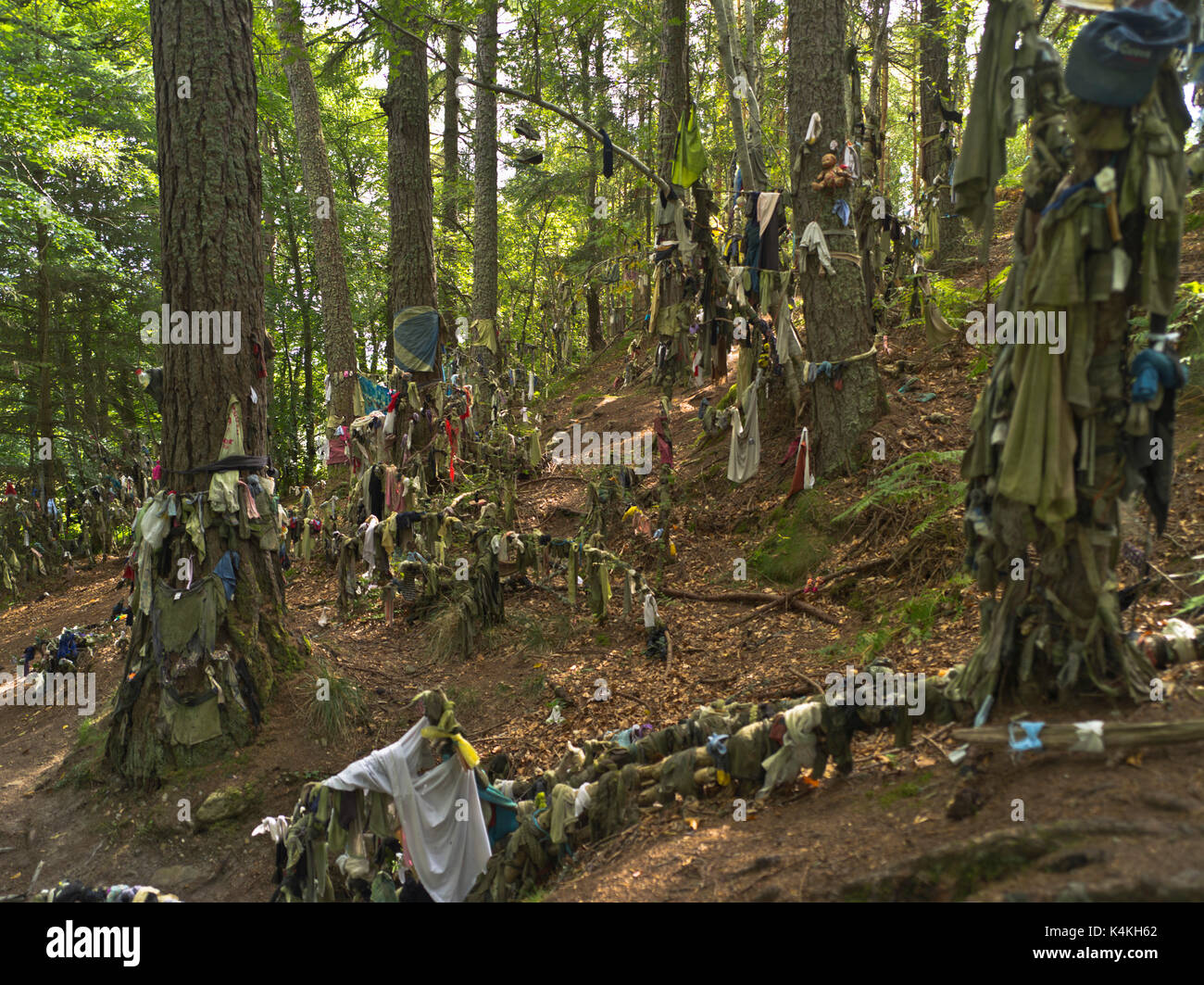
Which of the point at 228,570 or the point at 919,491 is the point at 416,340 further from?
the point at 919,491

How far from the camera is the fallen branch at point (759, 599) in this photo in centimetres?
691

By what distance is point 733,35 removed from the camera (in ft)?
31.9

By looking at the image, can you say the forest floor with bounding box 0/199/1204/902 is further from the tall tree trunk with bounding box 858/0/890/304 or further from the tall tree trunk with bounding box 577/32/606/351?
the tall tree trunk with bounding box 577/32/606/351

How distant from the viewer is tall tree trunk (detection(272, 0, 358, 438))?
13445 millimetres

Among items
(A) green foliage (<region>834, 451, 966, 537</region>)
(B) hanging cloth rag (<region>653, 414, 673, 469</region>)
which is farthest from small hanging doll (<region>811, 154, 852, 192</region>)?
(B) hanging cloth rag (<region>653, 414, 673, 469</region>)

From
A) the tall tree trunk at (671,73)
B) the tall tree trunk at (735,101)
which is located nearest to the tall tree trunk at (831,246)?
the tall tree trunk at (735,101)

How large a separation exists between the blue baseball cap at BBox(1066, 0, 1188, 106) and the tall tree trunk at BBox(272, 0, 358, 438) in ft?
38.3

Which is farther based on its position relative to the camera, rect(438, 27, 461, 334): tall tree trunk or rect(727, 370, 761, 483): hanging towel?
rect(438, 27, 461, 334): tall tree trunk

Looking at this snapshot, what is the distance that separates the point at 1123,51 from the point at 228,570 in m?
6.50

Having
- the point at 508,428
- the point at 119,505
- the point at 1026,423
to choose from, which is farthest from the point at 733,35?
the point at 119,505

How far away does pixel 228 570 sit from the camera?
6.14 metres

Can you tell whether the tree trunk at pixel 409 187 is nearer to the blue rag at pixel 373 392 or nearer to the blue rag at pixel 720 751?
the blue rag at pixel 373 392

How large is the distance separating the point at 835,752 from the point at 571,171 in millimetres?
19138
